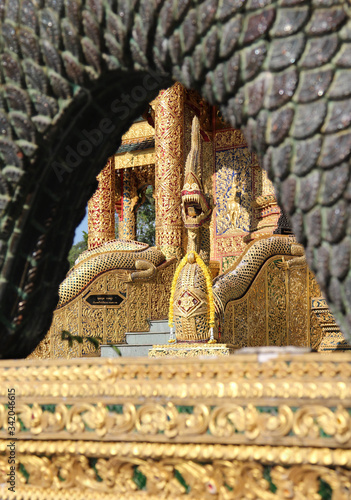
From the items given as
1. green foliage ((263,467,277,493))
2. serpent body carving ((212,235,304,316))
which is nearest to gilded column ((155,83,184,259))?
serpent body carving ((212,235,304,316))

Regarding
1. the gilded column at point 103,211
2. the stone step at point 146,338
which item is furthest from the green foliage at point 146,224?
the stone step at point 146,338

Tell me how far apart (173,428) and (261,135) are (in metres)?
0.79

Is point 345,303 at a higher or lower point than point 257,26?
lower

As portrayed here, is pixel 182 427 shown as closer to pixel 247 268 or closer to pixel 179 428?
pixel 179 428

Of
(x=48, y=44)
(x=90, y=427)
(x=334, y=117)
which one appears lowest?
(x=90, y=427)

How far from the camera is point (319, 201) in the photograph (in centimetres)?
143

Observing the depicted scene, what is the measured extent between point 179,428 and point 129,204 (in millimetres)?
13474

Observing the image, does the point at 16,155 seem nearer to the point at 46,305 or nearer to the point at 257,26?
the point at 46,305

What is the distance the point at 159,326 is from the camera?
29.0ft

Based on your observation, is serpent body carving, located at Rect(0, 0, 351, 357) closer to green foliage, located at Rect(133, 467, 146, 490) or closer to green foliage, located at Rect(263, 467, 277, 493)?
green foliage, located at Rect(263, 467, 277, 493)

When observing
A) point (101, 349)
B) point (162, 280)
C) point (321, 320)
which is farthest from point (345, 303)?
point (162, 280)

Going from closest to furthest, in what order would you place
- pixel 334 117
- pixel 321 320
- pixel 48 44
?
pixel 334 117
pixel 48 44
pixel 321 320

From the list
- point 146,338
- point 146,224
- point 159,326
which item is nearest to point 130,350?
point 146,338

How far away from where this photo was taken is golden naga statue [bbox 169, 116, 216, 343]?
606 centimetres
